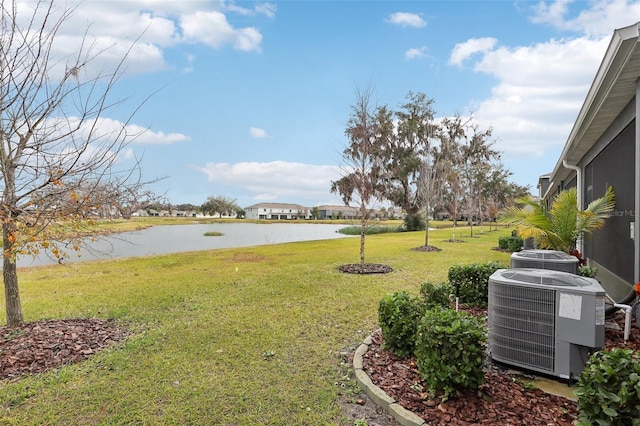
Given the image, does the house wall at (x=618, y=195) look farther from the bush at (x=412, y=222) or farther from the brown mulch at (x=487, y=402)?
the bush at (x=412, y=222)

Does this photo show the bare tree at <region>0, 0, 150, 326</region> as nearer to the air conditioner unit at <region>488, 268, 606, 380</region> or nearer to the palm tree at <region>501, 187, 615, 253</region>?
the air conditioner unit at <region>488, 268, 606, 380</region>

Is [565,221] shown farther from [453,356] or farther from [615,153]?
[453,356]

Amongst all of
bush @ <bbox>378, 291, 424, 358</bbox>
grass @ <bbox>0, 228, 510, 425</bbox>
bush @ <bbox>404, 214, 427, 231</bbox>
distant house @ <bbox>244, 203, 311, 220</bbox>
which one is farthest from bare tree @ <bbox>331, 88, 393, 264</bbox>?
distant house @ <bbox>244, 203, 311, 220</bbox>

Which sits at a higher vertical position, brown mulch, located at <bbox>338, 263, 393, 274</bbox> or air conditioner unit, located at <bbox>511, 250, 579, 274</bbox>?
air conditioner unit, located at <bbox>511, 250, 579, 274</bbox>

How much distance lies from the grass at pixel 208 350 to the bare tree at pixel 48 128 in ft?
4.78

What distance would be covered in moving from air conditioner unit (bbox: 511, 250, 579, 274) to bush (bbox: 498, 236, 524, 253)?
955 cm

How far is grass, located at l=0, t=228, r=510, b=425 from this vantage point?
8.57ft

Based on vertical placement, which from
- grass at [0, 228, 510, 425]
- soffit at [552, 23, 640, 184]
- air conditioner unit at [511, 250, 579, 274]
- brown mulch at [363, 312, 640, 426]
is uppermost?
soffit at [552, 23, 640, 184]

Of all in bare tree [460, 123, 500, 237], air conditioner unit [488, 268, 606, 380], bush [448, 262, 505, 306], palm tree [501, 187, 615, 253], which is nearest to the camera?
air conditioner unit [488, 268, 606, 380]

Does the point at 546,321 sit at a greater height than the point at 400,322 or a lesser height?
greater

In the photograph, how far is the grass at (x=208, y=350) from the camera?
2611 mm

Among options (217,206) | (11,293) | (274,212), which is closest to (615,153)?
(11,293)

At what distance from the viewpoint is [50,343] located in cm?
388

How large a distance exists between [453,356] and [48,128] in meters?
4.77
